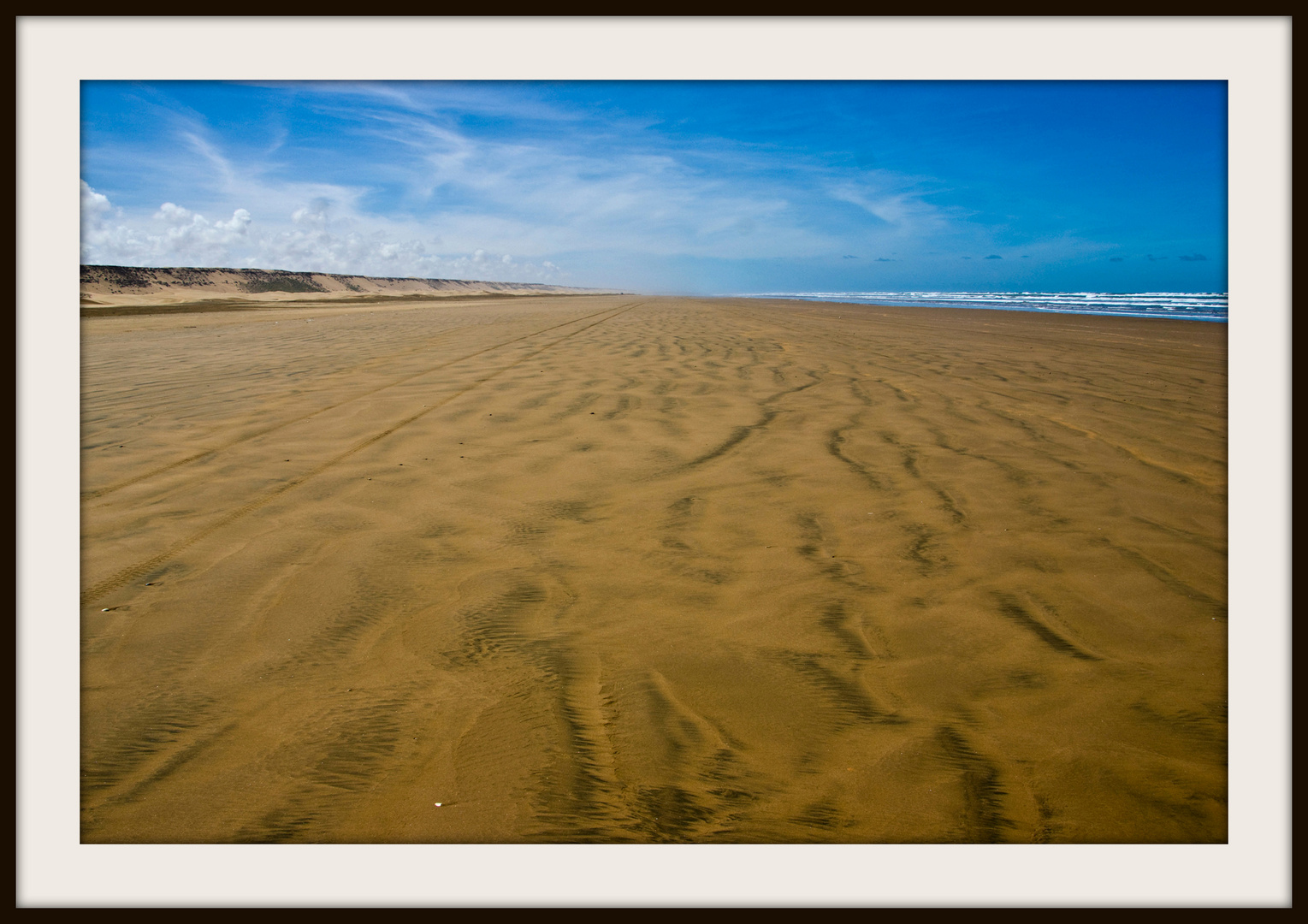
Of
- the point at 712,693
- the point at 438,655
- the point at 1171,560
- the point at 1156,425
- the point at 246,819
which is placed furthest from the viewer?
the point at 1156,425

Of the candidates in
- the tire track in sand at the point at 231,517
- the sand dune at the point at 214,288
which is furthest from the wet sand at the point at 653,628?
the sand dune at the point at 214,288

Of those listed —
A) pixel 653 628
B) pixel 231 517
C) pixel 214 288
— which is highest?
pixel 214 288

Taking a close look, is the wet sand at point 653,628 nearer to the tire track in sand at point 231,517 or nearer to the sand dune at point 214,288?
the tire track in sand at point 231,517

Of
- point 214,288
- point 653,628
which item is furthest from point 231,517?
point 214,288

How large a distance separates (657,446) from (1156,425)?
3709 mm

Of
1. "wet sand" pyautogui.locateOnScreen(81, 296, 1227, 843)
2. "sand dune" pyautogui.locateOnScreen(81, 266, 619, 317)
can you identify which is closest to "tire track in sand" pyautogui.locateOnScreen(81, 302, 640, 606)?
"wet sand" pyautogui.locateOnScreen(81, 296, 1227, 843)

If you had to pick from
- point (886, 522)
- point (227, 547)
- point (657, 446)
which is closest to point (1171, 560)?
point (886, 522)

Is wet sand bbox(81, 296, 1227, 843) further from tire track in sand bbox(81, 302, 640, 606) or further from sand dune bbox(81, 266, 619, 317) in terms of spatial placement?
sand dune bbox(81, 266, 619, 317)

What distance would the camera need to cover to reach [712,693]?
69.9 inches

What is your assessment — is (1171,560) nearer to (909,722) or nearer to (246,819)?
(909,722)

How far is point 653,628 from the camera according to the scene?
210 cm

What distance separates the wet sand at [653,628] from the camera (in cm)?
143

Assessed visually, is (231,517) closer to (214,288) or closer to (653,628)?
(653,628)

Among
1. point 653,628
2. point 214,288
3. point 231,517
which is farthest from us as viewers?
point 214,288
